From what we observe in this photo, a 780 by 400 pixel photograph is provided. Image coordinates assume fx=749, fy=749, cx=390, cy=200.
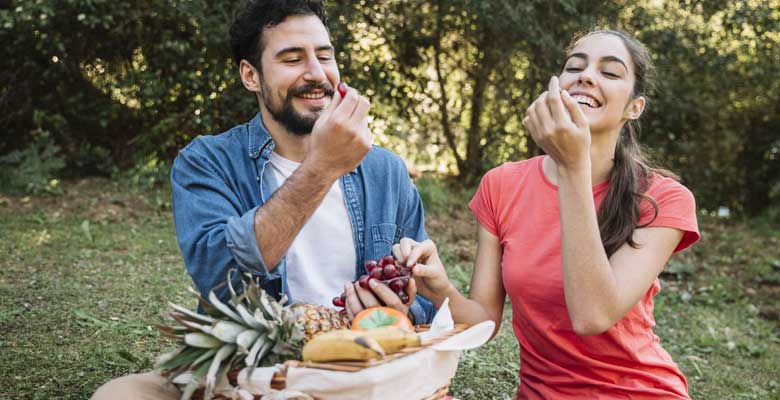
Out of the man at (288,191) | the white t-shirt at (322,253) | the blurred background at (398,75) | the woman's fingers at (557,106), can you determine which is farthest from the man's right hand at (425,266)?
the blurred background at (398,75)

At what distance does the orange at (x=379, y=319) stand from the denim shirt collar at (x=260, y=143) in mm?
965

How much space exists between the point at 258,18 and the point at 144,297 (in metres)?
2.57

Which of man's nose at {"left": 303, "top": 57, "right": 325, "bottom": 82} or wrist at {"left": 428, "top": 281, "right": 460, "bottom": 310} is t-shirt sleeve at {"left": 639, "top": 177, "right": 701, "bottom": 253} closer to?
wrist at {"left": 428, "top": 281, "right": 460, "bottom": 310}

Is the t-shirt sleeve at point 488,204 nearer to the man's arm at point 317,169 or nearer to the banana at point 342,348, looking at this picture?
the man's arm at point 317,169

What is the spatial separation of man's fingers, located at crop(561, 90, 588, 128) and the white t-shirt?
99cm

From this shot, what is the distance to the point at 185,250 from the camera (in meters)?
2.53

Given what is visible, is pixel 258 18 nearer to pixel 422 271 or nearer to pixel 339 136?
pixel 339 136

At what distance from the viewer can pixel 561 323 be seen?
2.53m

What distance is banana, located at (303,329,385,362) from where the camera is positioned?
6.03 ft

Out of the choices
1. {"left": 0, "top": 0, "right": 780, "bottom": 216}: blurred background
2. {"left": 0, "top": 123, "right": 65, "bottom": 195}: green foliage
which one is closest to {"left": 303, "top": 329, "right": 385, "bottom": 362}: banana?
{"left": 0, "top": 0, "right": 780, "bottom": 216}: blurred background

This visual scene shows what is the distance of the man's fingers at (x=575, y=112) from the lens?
2.23m

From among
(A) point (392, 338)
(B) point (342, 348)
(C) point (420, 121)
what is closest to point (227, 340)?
(B) point (342, 348)

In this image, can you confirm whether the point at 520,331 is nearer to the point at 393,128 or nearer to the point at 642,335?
the point at 642,335

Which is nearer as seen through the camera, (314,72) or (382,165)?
(314,72)
